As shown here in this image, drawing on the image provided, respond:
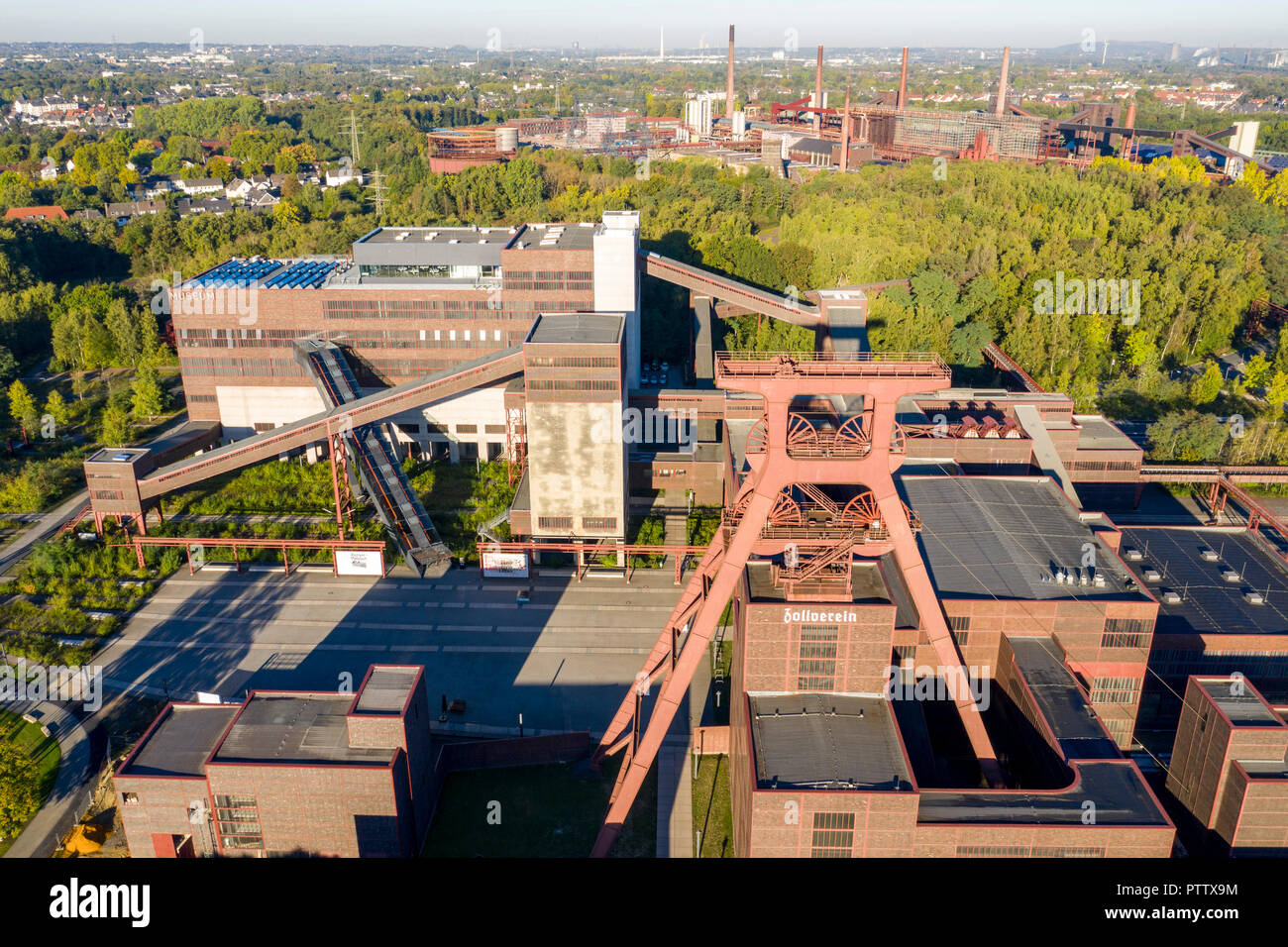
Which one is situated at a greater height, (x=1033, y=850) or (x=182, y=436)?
(x=1033, y=850)

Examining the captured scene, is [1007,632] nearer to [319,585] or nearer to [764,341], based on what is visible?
[319,585]

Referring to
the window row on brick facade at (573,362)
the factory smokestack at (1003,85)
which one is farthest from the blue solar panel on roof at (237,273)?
the factory smokestack at (1003,85)

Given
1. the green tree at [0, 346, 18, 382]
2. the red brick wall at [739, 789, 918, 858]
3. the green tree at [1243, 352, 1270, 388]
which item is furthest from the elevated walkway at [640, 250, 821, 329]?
the green tree at [0, 346, 18, 382]

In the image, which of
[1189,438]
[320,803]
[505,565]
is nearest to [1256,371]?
[1189,438]

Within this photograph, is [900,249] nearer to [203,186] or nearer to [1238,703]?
[1238,703]

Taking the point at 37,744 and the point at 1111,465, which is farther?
the point at 1111,465

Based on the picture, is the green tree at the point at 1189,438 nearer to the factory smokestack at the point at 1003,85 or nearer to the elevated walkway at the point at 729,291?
the elevated walkway at the point at 729,291
